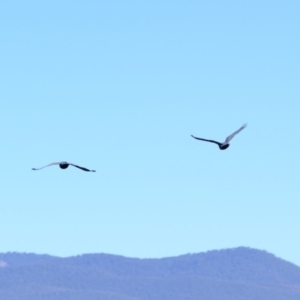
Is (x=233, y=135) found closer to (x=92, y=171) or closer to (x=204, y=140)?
(x=204, y=140)

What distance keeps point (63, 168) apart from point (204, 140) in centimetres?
723

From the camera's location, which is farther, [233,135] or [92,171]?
[233,135]

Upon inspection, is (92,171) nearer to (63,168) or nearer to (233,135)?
(63,168)

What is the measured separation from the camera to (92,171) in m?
61.3

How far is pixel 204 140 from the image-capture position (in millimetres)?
63844

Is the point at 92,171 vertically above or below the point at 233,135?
below

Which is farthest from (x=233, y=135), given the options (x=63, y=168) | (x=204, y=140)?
(x=63, y=168)

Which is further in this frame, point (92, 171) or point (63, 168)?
point (63, 168)

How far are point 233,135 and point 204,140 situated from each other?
186 inches

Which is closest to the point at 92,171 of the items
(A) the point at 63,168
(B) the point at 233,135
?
(A) the point at 63,168

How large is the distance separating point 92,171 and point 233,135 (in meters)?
10.0

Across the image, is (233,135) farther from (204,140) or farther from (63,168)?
(63,168)
